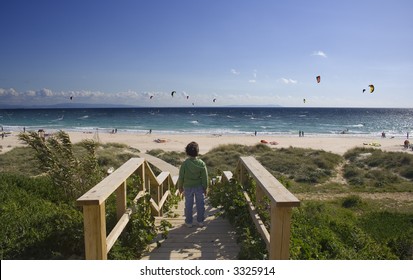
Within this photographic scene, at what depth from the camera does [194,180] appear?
16.8ft

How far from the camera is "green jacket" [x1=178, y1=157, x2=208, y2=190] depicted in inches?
200

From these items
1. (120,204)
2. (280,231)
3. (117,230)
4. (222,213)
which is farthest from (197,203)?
(280,231)

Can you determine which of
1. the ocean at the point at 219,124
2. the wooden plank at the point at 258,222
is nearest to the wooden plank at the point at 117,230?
the wooden plank at the point at 258,222

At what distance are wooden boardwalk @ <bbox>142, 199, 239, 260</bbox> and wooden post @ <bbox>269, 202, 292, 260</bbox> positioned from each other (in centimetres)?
99

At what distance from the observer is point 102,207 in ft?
9.55

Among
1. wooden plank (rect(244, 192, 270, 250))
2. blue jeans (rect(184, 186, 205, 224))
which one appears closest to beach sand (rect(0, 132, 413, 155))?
blue jeans (rect(184, 186, 205, 224))

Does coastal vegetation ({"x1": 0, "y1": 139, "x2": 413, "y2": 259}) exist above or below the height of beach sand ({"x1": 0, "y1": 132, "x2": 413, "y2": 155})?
above

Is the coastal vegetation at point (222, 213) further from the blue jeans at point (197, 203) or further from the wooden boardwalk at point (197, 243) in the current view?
the blue jeans at point (197, 203)

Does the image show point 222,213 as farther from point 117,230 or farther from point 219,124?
point 219,124

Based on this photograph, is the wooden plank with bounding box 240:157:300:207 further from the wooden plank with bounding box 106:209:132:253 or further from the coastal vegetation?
the wooden plank with bounding box 106:209:132:253

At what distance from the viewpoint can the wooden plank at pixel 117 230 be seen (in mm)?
3195
